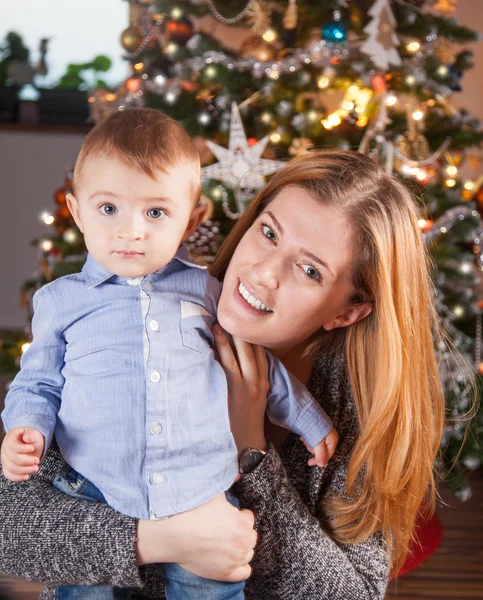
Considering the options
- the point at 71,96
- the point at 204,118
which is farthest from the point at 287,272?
the point at 71,96

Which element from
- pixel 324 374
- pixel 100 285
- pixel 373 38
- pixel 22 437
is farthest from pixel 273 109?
pixel 22 437

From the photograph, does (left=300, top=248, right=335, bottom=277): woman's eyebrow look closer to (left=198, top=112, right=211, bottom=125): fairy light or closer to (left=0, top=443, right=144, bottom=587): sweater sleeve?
(left=0, top=443, right=144, bottom=587): sweater sleeve

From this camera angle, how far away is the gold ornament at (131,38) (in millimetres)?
3490

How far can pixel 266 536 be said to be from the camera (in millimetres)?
1271

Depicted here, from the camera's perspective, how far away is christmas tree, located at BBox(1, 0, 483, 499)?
3.02m

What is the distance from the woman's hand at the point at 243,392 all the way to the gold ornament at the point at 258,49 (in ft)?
7.03

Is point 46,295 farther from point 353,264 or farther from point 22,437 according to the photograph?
point 353,264

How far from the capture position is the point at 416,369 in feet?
4.64

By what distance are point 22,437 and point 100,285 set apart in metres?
0.27

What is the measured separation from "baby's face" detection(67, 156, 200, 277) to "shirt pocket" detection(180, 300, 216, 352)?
0.33 ft

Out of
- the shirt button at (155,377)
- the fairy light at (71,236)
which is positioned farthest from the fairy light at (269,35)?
the shirt button at (155,377)

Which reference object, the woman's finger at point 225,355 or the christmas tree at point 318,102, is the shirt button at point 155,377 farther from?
the christmas tree at point 318,102

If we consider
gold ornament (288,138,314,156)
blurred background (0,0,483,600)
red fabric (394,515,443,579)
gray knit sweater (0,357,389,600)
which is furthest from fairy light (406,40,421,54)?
gray knit sweater (0,357,389,600)

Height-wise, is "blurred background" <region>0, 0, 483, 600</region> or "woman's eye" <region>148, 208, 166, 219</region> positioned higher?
"woman's eye" <region>148, 208, 166, 219</region>
